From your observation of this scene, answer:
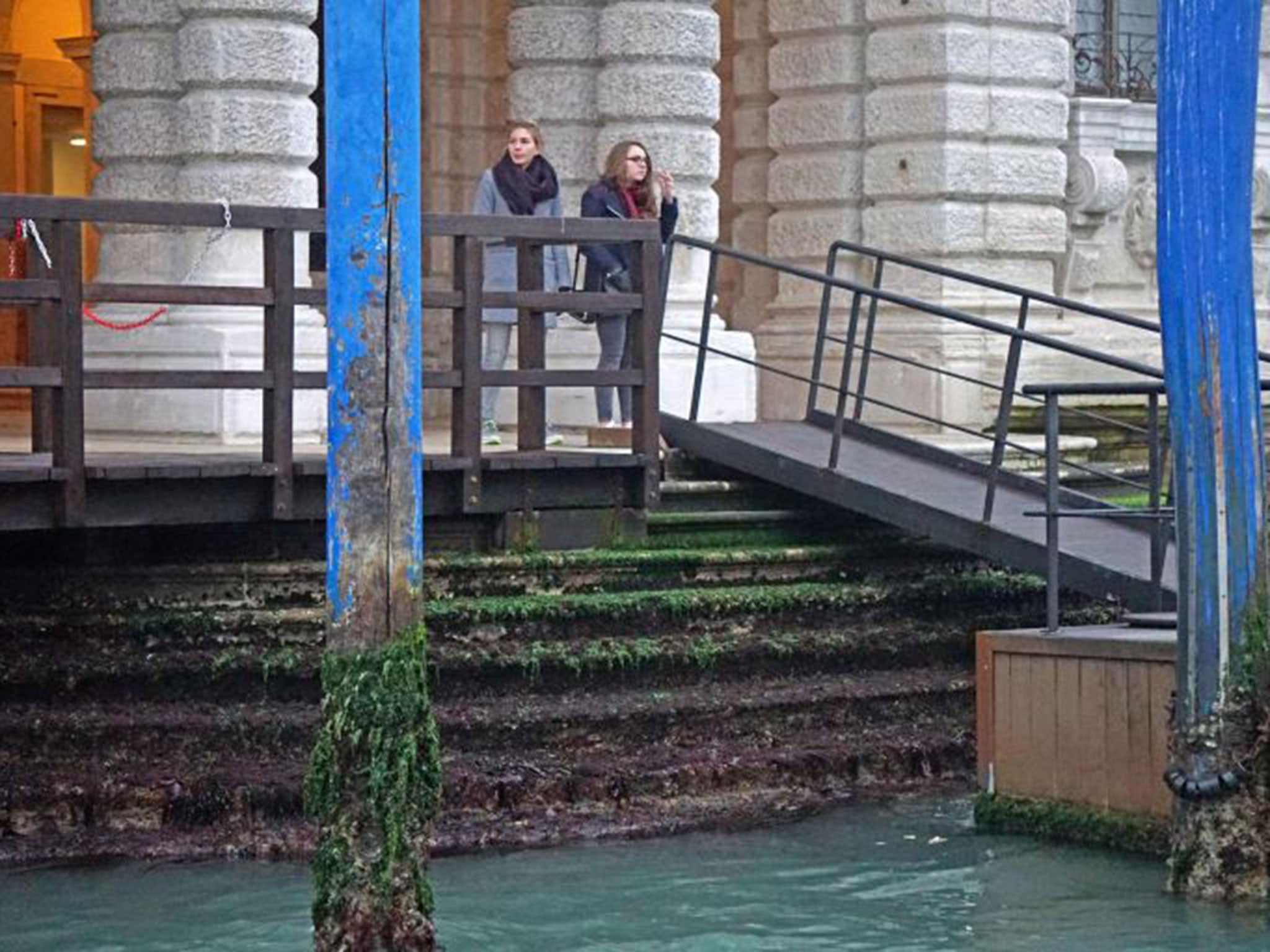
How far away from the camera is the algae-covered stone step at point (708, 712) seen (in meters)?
12.5

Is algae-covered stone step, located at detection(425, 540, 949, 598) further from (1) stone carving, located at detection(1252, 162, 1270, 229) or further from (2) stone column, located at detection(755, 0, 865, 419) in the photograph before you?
(1) stone carving, located at detection(1252, 162, 1270, 229)

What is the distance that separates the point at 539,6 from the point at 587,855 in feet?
24.2

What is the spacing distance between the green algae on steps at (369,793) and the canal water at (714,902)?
113 cm

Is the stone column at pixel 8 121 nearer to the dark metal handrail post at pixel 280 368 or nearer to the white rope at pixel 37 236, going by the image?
the white rope at pixel 37 236

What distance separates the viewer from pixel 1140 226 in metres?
20.1

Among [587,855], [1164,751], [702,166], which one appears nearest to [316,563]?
[587,855]

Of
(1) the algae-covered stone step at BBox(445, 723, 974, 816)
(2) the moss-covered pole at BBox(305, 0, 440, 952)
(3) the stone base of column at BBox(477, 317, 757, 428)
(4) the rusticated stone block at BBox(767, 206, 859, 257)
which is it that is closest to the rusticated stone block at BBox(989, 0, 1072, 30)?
(4) the rusticated stone block at BBox(767, 206, 859, 257)

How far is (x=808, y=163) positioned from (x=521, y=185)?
14.1 ft

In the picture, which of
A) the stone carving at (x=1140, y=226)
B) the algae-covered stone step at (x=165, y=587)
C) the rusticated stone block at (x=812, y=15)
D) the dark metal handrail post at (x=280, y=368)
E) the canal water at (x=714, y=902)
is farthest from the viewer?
the stone carving at (x=1140, y=226)

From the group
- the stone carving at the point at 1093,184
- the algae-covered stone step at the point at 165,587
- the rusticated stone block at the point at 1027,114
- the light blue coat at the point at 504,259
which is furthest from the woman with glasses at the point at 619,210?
the stone carving at the point at 1093,184

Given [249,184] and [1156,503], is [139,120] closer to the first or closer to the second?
[249,184]

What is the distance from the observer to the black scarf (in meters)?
15.3

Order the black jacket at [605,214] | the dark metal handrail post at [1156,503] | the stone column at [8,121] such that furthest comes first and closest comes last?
the stone column at [8,121]
the black jacket at [605,214]
the dark metal handrail post at [1156,503]

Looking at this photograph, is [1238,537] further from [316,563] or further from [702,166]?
[702,166]
